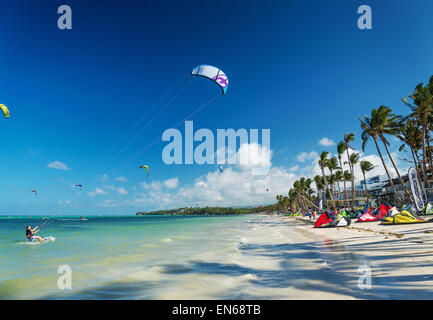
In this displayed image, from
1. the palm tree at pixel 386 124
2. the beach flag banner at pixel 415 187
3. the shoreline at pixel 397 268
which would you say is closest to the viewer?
the shoreline at pixel 397 268

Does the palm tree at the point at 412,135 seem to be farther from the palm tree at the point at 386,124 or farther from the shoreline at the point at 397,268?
the shoreline at the point at 397,268

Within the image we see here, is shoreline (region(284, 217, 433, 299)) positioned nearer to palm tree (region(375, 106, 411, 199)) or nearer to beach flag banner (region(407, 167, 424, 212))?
beach flag banner (region(407, 167, 424, 212))

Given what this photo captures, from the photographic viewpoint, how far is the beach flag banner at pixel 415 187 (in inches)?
590

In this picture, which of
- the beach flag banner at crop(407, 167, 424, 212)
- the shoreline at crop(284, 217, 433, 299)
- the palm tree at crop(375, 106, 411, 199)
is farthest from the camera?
the palm tree at crop(375, 106, 411, 199)

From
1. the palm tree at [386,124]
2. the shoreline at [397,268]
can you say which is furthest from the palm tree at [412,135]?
the shoreline at [397,268]

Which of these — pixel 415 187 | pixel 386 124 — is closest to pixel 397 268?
pixel 415 187

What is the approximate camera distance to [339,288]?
4.77m

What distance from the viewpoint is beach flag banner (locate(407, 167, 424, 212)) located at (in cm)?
1498

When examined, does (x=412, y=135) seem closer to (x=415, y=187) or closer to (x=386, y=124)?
(x=386, y=124)

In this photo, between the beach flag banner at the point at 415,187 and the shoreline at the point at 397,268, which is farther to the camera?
the beach flag banner at the point at 415,187

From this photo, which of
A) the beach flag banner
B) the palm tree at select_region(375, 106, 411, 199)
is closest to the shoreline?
the beach flag banner
